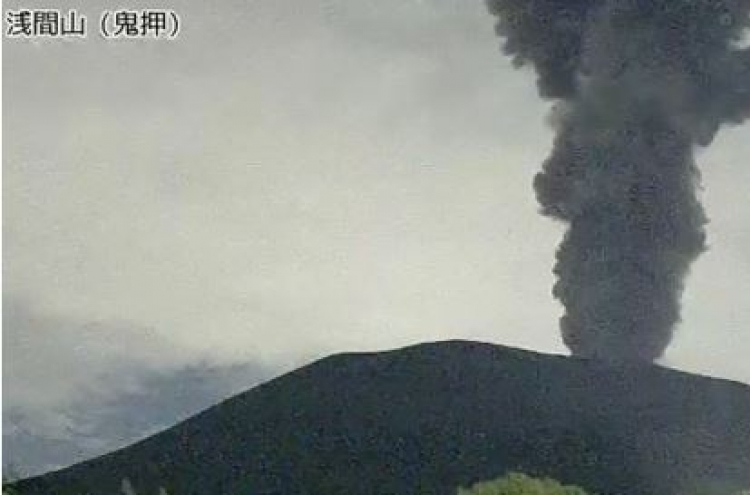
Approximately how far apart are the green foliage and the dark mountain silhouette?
15 centimetres

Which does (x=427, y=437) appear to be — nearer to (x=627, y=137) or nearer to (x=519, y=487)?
(x=519, y=487)

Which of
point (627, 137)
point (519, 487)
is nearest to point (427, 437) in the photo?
point (519, 487)

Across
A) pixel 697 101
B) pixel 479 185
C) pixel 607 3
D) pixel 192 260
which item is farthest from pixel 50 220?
pixel 697 101

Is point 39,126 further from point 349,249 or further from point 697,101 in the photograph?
point 697,101

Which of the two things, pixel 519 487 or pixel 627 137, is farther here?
pixel 627 137

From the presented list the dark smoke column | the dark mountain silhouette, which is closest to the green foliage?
the dark mountain silhouette

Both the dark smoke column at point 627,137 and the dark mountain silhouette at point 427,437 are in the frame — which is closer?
the dark mountain silhouette at point 427,437

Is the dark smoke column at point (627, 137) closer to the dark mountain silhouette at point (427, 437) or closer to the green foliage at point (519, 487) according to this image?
the dark mountain silhouette at point (427, 437)

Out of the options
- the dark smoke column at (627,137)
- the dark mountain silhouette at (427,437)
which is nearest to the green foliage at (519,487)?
the dark mountain silhouette at (427,437)

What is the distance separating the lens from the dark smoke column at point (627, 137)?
1611cm

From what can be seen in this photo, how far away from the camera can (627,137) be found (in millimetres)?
19188

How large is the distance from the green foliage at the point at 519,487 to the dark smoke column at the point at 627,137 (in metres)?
2.28

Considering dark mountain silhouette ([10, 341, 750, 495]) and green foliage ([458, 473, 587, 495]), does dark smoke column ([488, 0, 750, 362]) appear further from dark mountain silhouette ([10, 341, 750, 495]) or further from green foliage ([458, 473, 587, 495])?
green foliage ([458, 473, 587, 495])

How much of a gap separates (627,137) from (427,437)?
6497 millimetres
